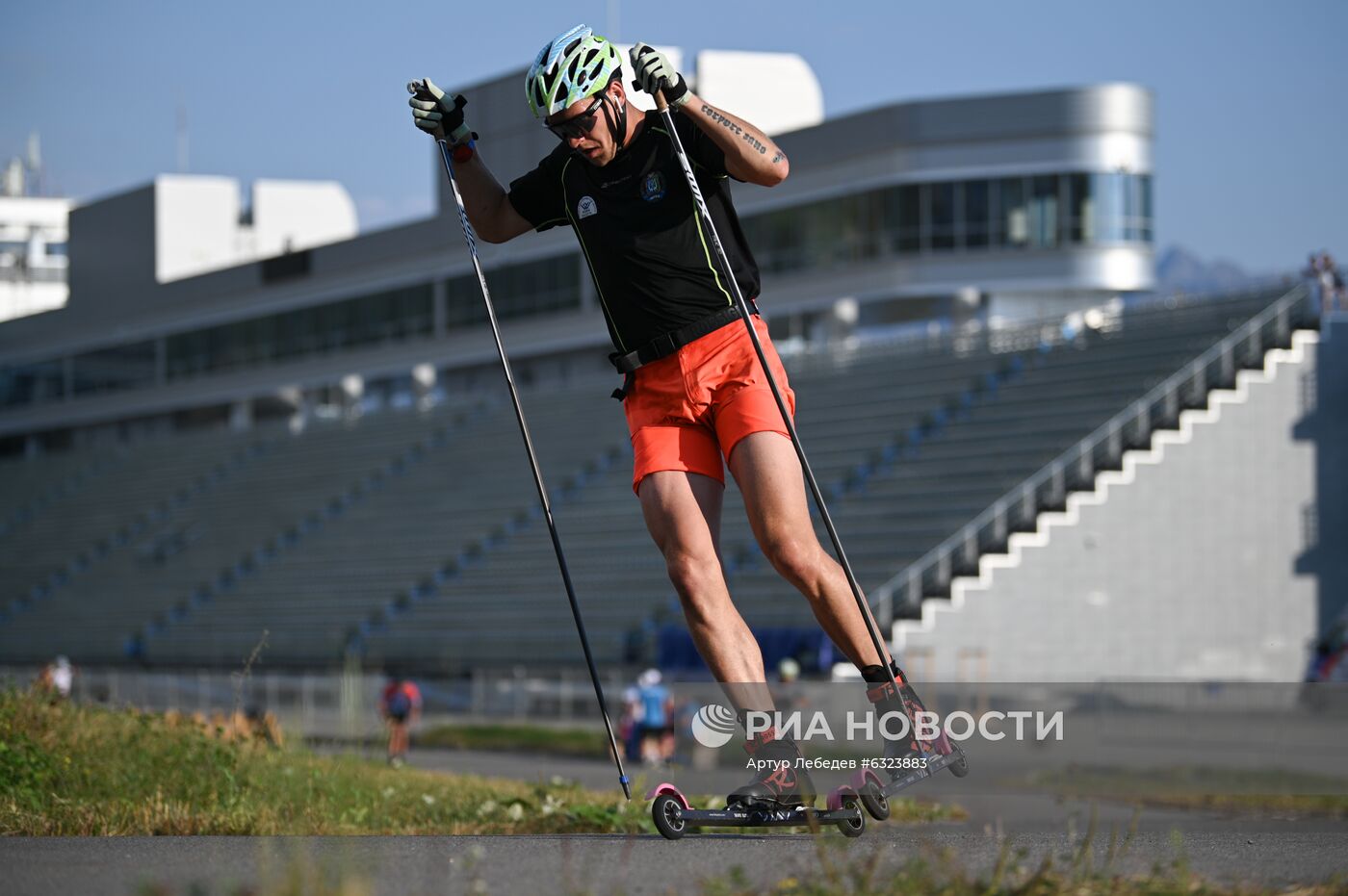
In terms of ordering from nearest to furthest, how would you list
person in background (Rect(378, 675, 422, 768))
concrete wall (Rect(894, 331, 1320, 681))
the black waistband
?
1. the black waistband
2. person in background (Rect(378, 675, 422, 768))
3. concrete wall (Rect(894, 331, 1320, 681))

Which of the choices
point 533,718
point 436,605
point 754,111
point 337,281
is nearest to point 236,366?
point 337,281

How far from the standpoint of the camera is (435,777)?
12.2m

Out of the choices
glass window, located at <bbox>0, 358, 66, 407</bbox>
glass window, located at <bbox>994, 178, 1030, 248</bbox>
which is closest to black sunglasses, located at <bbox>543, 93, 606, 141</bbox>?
glass window, located at <bbox>994, 178, 1030, 248</bbox>

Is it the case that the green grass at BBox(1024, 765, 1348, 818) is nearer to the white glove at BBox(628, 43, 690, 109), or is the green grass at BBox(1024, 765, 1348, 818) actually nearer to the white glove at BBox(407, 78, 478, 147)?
the white glove at BBox(407, 78, 478, 147)

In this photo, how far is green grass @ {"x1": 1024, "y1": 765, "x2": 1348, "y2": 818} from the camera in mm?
13789

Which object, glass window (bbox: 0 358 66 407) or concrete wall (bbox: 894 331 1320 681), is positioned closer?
concrete wall (bbox: 894 331 1320 681)

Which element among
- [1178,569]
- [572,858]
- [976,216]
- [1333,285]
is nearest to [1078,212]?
[976,216]

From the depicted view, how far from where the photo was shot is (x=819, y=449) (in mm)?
32594

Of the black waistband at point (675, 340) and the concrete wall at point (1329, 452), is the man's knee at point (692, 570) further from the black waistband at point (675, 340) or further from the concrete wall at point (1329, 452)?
the concrete wall at point (1329, 452)

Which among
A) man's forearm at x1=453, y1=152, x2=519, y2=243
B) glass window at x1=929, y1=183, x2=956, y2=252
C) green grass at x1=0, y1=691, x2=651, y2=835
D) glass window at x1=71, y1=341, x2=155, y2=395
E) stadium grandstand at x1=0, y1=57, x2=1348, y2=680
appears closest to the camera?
man's forearm at x1=453, y1=152, x2=519, y2=243

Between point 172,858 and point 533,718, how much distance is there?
2125 centimetres

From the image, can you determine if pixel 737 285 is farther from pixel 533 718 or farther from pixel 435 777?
pixel 533 718

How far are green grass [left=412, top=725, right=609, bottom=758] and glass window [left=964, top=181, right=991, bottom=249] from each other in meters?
15.9

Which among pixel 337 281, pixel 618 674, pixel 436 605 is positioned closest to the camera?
pixel 618 674
